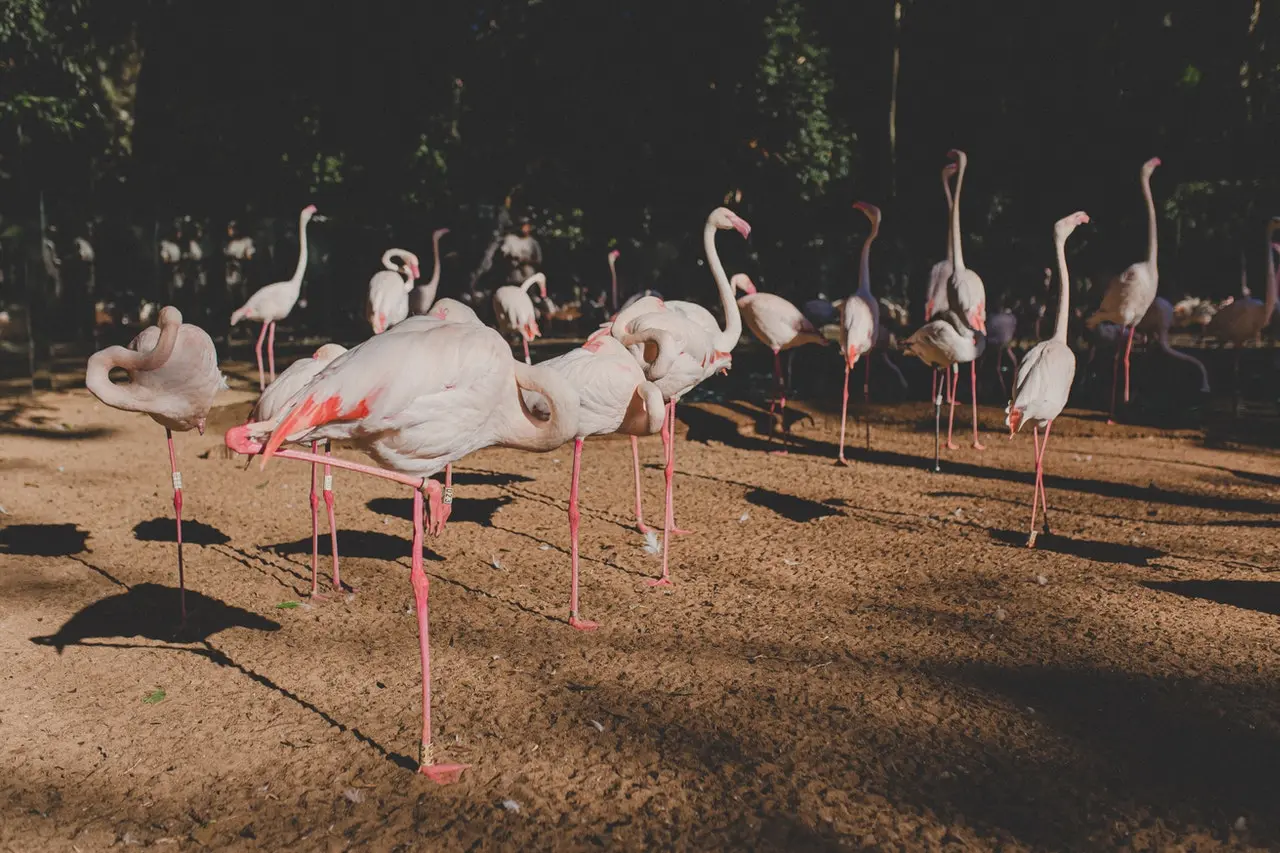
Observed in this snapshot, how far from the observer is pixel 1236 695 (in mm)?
3576

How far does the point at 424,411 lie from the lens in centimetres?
350

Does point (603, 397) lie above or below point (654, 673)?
above

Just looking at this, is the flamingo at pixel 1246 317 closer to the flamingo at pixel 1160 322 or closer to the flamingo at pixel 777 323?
the flamingo at pixel 1160 322

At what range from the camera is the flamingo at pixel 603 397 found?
14.7 feet

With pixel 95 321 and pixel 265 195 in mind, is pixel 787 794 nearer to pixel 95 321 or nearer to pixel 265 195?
pixel 95 321

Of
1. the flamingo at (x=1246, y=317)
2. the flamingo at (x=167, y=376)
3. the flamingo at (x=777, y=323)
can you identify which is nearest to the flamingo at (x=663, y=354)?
the flamingo at (x=777, y=323)

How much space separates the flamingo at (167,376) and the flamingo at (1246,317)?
8.82 metres

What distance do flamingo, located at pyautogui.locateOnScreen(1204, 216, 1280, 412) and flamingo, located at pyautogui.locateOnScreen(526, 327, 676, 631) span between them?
7117mm

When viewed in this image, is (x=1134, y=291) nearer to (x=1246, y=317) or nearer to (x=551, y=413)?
(x=1246, y=317)

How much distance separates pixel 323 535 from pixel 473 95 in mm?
14050

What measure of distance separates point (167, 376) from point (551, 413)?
1939mm

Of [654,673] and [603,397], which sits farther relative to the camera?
[603,397]

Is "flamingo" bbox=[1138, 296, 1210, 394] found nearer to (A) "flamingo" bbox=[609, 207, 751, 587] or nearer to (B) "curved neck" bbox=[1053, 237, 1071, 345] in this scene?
(B) "curved neck" bbox=[1053, 237, 1071, 345]

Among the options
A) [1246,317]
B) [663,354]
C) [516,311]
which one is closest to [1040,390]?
[663,354]
